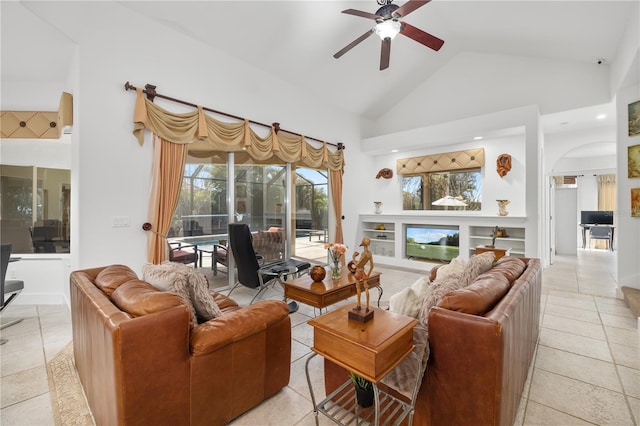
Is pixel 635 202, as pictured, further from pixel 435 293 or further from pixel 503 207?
pixel 435 293

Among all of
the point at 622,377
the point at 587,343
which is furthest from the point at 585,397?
the point at 587,343

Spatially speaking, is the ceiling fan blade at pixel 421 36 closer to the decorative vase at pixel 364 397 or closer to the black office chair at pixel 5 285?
the decorative vase at pixel 364 397

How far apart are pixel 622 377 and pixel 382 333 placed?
2259 mm

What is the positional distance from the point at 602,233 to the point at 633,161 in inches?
234

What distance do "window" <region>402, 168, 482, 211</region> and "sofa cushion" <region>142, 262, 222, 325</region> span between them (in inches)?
202

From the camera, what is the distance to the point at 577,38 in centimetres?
380

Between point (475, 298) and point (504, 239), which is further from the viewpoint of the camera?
→ point (504, 239)

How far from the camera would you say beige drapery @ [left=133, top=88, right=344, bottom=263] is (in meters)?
3.26

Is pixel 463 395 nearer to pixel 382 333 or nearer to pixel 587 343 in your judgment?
pixel 382 333

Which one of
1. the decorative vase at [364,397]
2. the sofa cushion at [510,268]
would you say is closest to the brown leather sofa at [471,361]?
the decorative vase at [364,397]

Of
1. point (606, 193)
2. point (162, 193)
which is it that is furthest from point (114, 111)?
point (606, 193)

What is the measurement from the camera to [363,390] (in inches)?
64.7

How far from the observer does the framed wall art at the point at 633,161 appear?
3.57 m

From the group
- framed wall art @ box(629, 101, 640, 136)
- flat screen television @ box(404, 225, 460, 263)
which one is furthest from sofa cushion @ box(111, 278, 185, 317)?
framed wall art @ box(629, 101, 640, 136)
